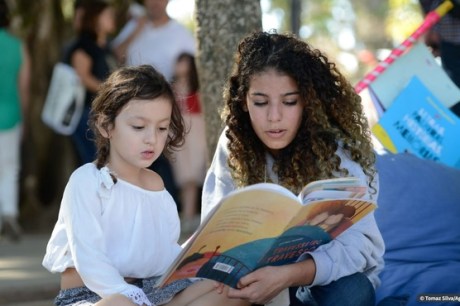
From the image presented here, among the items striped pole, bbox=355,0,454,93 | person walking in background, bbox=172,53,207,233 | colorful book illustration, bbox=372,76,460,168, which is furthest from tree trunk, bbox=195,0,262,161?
person walking in background, bbox=172,53,207,233

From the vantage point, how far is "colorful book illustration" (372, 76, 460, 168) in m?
5.76

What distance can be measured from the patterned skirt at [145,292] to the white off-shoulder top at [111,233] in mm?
45

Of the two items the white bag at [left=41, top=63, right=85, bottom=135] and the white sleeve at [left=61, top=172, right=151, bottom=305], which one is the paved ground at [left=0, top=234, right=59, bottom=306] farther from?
the white sleeve at [left=61, top=172, right=151, bottom=305]

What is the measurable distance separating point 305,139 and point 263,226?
631 millimetres

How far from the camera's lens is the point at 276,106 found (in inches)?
171

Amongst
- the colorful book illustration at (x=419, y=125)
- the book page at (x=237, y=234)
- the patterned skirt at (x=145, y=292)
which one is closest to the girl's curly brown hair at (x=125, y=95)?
the patterned skirt at (x=145, y=292)

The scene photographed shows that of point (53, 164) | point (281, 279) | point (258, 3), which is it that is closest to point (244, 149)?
point (281, 279)

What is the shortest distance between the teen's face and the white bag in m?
4.32

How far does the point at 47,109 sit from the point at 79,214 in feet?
15.9

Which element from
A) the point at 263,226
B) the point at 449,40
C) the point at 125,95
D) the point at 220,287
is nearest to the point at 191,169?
the point at 449,40

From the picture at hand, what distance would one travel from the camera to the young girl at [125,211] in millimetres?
4102

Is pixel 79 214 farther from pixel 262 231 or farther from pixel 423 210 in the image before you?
pixel 423 210

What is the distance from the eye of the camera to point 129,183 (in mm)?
4258

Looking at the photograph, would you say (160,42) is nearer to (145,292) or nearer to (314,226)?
(145,292)
